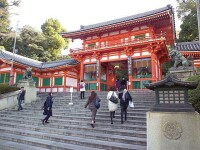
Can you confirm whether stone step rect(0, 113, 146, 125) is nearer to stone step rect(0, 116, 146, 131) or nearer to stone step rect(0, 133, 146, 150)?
stone step rect(0, 116, 146, 131)

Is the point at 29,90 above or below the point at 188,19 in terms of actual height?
below

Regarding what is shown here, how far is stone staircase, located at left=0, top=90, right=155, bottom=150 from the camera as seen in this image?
611 cm

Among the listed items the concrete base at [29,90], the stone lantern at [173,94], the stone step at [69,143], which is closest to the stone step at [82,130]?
the stone step at [69,143]

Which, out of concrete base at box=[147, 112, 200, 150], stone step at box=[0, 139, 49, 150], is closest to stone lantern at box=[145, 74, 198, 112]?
concrete base at box=[147, 112, 200, 150]

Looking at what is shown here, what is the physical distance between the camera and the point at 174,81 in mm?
4719

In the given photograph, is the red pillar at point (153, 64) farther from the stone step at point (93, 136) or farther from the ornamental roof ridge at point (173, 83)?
the ornamental roof ridge at point (173, 83)

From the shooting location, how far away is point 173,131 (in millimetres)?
4566

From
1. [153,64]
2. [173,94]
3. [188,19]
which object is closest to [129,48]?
[153,64]

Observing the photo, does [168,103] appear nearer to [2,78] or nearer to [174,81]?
[174,81]

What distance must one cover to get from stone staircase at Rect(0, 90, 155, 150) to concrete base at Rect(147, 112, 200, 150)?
3.27 feet

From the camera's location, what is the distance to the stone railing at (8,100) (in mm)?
12395

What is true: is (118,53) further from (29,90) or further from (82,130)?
(82,130)

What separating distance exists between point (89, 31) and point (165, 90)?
15911 mm

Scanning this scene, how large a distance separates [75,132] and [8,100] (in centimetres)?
810
